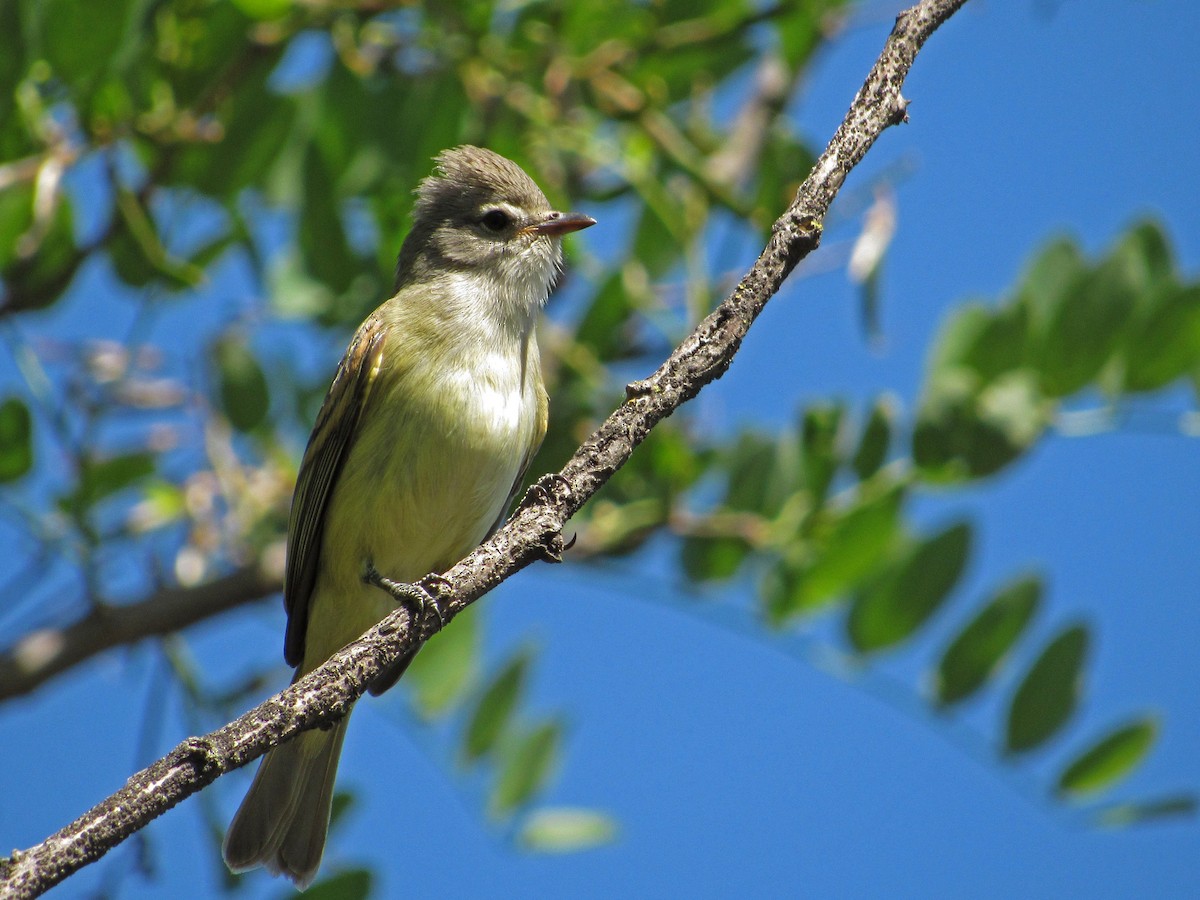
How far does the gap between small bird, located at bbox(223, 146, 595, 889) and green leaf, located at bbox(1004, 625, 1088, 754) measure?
5.82 ft

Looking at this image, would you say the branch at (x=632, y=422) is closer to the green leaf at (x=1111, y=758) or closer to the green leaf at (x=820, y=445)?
the green leaf at (x=820, y=445)

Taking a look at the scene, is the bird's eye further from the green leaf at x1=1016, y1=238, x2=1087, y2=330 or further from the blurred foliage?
the green leaf at x1=1016, y1=238, x2=1087, y2=330

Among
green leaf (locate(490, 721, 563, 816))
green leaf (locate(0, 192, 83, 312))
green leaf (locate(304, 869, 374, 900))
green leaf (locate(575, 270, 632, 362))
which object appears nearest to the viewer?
green leaf (locate(304, 869, 374, 900))

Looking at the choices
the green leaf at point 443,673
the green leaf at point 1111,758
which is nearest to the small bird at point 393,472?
the green leaf at point 443,673

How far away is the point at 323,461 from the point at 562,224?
110 cm

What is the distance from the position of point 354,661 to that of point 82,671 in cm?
223

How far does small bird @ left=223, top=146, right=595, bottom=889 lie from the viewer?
4.00m

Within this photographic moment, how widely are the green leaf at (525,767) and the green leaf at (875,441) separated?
5.11 feet

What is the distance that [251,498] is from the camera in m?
5.00

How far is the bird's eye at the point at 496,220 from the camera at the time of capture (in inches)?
184

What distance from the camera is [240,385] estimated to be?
4906mm

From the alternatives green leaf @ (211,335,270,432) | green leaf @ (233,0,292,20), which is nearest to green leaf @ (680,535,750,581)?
green leaf @ (211,335,270,432)

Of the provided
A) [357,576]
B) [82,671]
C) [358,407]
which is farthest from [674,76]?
[82,671]

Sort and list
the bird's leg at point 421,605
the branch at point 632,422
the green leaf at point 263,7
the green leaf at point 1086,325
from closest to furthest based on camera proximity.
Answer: the branch at point 632,422 < the bird's leg at point 421,605 < the green leaf at point 263,7 < the green leaf at point 1086,325
